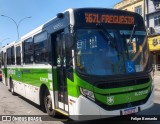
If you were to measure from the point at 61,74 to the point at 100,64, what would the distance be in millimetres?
1542

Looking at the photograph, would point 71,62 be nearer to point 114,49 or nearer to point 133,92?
point 114,49

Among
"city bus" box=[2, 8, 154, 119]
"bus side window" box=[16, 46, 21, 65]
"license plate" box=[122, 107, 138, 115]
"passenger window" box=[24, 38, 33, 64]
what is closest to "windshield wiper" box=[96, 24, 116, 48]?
"city bus" box=[2, 8, 154, 119]

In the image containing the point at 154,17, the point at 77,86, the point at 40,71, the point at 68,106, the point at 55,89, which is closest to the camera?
the point at 77,86

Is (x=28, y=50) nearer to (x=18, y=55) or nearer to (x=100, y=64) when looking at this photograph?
(x=18, y=55)

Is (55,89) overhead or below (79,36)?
below

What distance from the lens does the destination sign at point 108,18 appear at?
772 cm

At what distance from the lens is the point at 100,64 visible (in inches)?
295

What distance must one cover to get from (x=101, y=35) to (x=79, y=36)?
0.58m

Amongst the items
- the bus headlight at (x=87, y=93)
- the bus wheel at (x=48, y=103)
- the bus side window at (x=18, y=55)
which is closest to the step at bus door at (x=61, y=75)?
the bus wheel at (x=48, y=103)

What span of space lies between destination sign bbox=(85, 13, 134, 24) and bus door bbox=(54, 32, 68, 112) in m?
1.08

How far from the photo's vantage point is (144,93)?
8000 millimetres

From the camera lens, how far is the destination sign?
7719 mm

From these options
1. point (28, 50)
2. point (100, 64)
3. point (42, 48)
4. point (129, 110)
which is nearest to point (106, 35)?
point (100, 64)

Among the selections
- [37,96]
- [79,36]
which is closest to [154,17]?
[37,96]
